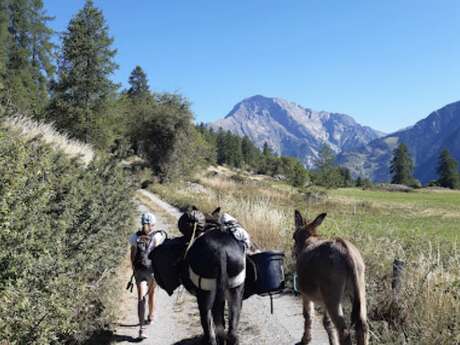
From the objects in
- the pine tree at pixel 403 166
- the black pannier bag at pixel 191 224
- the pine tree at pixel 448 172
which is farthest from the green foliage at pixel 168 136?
the pine tree at pixel 403 166

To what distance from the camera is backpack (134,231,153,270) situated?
6098 millimetres

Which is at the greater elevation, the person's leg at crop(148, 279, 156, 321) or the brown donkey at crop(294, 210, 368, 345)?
the brown donkey at crop(294, 210, 368, 345)

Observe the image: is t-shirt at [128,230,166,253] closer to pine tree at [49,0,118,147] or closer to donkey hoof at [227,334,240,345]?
donkey hoof at [227,334,240,345]

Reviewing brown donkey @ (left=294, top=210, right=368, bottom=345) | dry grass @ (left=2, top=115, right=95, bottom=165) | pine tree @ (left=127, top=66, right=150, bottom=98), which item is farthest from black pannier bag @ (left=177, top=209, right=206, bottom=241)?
pine tree @ (left=127, top=66, right=150, bottom=98)

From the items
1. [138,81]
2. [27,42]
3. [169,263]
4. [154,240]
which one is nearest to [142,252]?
[154,240]

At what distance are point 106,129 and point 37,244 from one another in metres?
21.5

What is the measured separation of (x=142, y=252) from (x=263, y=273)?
2.37m

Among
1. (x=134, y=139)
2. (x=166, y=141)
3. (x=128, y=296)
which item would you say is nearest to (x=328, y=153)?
(x=166, y=141)

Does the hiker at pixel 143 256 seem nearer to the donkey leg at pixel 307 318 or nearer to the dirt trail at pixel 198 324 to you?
the dirt trail at pixel 198 324

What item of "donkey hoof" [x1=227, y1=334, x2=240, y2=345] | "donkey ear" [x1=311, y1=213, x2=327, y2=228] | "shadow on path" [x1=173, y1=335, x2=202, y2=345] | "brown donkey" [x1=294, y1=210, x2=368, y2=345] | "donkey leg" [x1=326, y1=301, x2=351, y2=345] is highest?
"donkey ear" [x1=311, y1=213, x2=327, y2=228]

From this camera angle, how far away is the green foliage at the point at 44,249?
137 inches

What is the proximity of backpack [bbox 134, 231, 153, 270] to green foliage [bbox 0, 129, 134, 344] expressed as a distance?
22.1 inches

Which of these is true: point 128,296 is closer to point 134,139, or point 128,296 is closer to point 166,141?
point 166,141

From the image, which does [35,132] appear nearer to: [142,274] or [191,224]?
[142,274]
